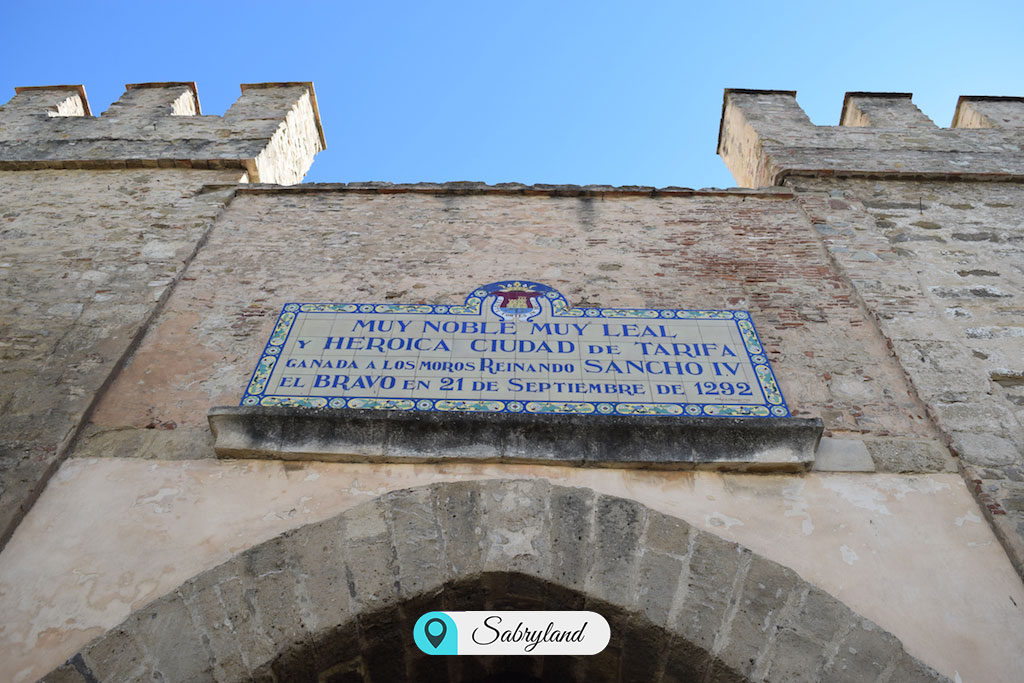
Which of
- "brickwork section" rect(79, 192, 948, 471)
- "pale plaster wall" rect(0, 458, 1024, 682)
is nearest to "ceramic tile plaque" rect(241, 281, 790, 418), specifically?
"brickwork section" rect(79, 192, 948, 471)

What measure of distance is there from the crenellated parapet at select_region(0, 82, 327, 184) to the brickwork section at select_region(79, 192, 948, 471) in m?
0.87

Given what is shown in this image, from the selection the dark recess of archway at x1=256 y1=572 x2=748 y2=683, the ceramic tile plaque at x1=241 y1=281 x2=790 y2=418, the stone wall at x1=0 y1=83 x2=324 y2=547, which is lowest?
the dark recess of archway at x1=256 y1=572 x2=748 y2=683

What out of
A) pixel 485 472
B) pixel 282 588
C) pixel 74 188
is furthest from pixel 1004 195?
pixel 74 188

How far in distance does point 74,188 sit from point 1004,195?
6858 mm

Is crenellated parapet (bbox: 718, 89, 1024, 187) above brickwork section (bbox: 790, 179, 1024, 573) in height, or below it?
above

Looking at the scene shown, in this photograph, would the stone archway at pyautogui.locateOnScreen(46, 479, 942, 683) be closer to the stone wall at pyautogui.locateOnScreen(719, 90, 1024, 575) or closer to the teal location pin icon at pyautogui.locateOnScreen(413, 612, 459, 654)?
the teal location pin icon at pyautogui.locateOnScreen(413, 612, 459, 654)

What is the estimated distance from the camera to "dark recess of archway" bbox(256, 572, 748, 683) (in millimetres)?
2855

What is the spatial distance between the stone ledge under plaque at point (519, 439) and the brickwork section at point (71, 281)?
864 mm

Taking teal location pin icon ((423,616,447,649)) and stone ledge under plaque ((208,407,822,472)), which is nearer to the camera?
teal location pin icon ((423,616,447,649))

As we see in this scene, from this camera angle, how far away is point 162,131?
6.45 meters

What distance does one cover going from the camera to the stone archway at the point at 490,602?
2.77 metres

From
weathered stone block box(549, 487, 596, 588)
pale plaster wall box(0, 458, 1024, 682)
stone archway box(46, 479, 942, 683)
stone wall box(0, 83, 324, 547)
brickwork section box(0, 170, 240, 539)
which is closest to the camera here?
stone archway box(46, 479, 942, 683)

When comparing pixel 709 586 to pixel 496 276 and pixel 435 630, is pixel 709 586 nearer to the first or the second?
pixel 435 630

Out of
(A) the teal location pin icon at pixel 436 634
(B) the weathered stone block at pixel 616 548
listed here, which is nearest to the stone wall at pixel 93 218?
(A) the teal location pin icon at pixel 436 634
